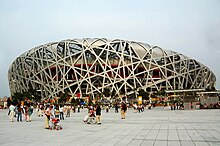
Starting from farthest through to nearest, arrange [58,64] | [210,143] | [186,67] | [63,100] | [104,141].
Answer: [186,67] < [58,64] < [63,100] < [104,141] < [210,143]

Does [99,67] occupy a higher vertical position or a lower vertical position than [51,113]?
higher

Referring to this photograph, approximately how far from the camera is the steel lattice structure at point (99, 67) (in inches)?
2480

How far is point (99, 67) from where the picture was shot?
65125 millimetres

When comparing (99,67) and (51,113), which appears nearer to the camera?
(51,113)

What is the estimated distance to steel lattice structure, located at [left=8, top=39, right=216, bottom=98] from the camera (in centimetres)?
6300

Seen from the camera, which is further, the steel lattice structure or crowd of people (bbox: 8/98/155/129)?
the steel lattice structure

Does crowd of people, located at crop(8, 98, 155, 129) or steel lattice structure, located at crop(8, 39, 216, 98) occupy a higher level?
steel lattice structure, located at crop(8, 39, 216, 98)

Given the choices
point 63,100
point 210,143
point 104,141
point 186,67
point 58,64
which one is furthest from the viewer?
point 186,67

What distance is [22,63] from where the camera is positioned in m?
66.8

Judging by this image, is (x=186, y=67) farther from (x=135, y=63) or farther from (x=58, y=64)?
(x=58, y=64)

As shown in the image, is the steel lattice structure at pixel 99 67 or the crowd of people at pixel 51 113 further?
the steel lattice structure at pixel 99 67

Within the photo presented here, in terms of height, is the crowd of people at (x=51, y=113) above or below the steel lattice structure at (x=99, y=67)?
below

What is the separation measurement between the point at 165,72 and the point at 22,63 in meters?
38.9

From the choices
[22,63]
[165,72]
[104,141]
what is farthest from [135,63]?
[104,141]
